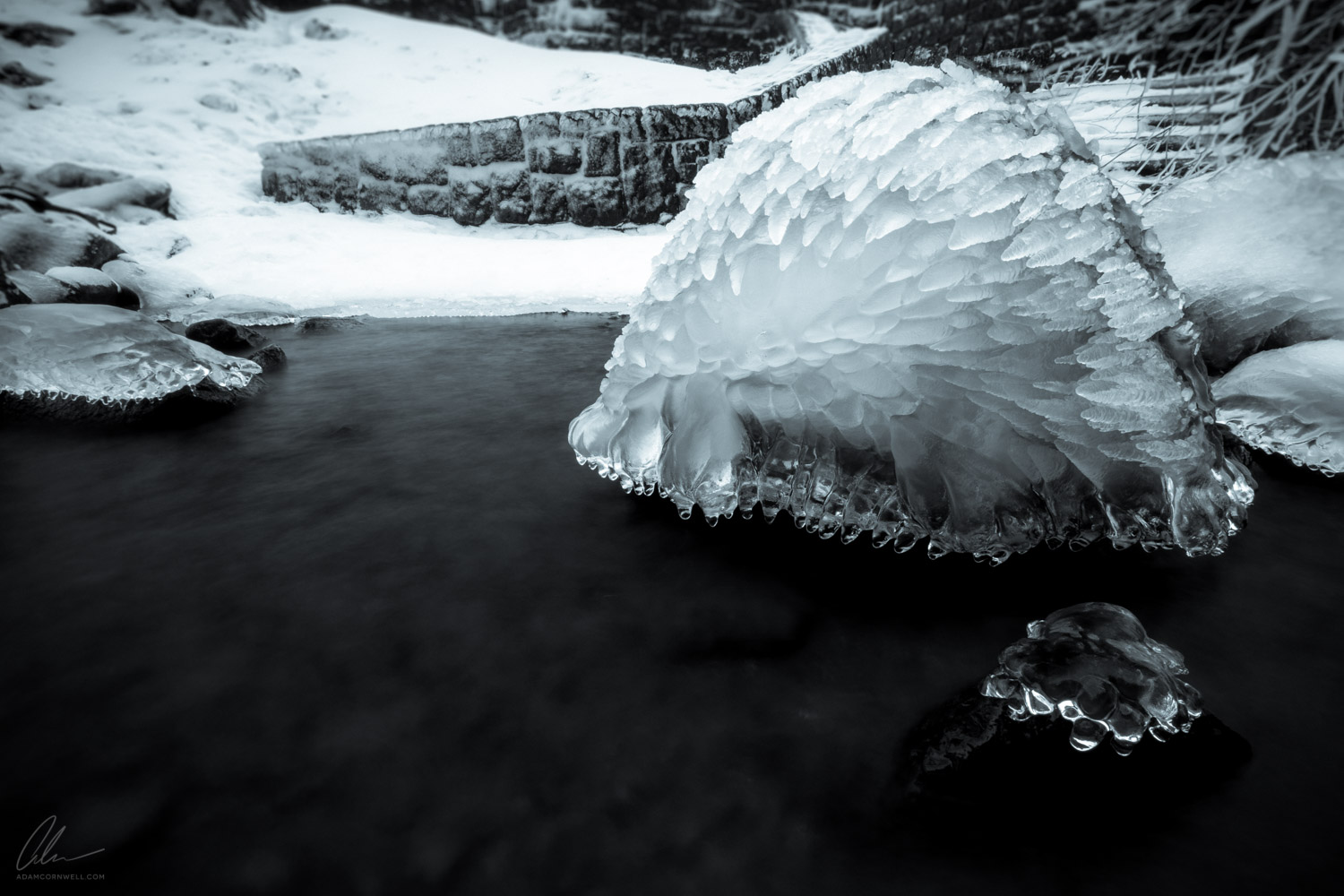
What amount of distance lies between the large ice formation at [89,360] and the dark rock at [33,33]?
10.9 m

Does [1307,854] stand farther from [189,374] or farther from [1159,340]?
[189,374]

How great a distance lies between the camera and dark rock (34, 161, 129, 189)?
21.9 ft

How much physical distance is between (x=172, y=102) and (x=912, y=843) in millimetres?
11682

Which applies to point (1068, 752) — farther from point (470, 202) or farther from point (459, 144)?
point (459, 144)

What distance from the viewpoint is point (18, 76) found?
8492 mm

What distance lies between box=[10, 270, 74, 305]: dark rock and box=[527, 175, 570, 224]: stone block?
414cm

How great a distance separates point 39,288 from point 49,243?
1.41 metres

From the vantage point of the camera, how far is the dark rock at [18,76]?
8.39 metres

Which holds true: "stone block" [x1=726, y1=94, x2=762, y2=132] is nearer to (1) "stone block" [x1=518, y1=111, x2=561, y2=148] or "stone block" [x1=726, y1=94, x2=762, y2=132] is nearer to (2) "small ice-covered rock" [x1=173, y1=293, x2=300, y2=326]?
(1) "stone block" [x1=518, y1=111, x2=561, y2=148]

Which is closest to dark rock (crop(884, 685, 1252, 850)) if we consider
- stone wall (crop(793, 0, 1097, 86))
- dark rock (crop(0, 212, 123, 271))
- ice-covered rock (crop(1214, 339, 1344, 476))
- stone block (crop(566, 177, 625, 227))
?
ice-covered rock (crop(1214, 339, 1344, 476))

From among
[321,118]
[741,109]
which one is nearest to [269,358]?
[741,109]

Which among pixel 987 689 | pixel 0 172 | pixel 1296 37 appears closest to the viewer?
pixel 987 689

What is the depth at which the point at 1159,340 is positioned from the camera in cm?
143

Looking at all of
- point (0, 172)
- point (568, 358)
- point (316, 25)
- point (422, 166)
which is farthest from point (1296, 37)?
point (316, 25)
